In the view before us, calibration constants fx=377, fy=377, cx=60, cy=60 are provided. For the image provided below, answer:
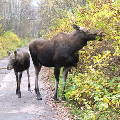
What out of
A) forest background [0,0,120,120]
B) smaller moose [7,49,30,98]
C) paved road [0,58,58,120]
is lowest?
paved road [0,58,58,120]

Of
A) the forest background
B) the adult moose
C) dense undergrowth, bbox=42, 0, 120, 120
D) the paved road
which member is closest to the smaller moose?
the paved road

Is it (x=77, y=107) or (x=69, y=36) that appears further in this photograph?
(x=69, y=36)

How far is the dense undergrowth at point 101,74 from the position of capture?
8.12 m

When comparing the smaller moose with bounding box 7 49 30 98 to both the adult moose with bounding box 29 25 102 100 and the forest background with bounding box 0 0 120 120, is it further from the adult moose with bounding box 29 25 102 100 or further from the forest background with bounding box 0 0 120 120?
the forest background with bounding box 0 0 120 120

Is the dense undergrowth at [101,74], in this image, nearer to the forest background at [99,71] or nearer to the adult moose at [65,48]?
the forest background at [99,71]

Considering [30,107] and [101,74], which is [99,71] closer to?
[101,74]

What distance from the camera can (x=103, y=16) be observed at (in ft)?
33.3

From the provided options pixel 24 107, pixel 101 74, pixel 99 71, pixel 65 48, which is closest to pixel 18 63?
pixel 24 107

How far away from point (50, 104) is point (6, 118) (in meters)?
2.09

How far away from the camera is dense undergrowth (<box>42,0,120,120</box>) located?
320 inches

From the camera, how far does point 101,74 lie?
9.33 metres

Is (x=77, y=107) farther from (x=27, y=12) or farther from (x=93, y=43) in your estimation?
(x=27, y=12)

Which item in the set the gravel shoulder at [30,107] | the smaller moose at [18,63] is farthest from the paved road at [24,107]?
the smaller moose at [18,63]

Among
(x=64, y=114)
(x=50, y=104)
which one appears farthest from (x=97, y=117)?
(x=50, y=104)
